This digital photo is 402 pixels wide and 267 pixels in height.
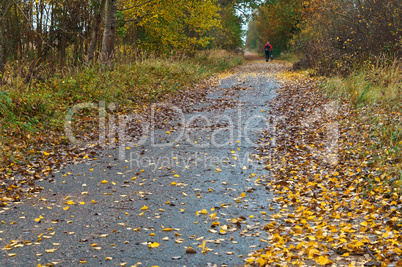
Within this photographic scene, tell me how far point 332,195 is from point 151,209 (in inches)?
113

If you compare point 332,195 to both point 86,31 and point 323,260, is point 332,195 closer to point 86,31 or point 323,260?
point 323,260

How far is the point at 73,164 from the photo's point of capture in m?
7.17

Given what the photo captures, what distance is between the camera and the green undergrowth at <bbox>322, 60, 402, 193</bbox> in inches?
240

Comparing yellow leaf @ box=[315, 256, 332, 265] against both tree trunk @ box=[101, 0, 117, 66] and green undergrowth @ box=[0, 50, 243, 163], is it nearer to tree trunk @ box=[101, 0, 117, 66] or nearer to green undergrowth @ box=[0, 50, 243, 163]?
green undergrowth @ box=[0, 50, 243, 163]

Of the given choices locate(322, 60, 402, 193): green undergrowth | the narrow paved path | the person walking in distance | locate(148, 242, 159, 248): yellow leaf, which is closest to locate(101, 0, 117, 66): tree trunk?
the narrow paved path

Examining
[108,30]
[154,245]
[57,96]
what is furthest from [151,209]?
[108,30]

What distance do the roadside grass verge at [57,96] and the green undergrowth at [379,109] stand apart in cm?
620

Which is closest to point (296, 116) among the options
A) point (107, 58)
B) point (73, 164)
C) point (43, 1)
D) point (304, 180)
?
point (304, 180)

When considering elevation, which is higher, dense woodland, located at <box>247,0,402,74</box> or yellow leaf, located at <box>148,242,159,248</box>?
dense woodland, located at <box>247,0,402,74</box>

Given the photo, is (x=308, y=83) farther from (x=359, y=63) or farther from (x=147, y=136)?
(x=147, y=136)

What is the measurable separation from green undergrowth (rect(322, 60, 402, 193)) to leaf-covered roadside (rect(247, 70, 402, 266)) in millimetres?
39

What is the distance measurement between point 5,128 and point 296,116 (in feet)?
24.5

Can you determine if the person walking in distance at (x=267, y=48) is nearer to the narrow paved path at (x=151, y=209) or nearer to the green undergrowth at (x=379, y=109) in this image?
the green undergrowth at (x=379, y=109)

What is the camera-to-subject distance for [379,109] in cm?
839
